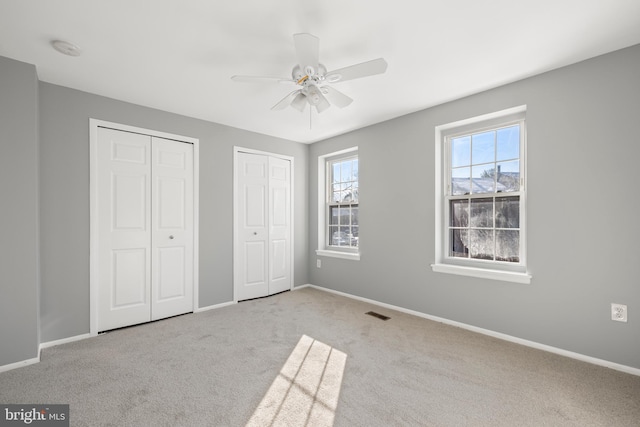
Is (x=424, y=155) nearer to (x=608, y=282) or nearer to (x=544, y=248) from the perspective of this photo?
(x=544, y=248)

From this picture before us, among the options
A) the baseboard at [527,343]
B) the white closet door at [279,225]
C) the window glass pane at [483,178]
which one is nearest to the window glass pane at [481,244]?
the window glass pane at [483,178]

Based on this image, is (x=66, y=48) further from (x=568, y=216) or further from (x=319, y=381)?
(x=568, y=216)

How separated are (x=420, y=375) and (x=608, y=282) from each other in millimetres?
1680

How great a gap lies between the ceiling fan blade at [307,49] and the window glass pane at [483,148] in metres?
2.07

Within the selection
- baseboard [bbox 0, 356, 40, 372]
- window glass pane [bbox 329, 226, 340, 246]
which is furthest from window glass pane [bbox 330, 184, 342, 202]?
baseboard [bbox 0, 356, 40, 372]

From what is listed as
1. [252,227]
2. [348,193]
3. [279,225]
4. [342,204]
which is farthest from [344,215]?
[252,227]

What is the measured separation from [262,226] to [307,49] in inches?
115

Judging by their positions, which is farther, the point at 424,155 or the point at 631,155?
the point at 424,155

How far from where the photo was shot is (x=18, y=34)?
2.01 meters

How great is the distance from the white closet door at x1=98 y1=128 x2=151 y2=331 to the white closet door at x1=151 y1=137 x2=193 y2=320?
0.08m

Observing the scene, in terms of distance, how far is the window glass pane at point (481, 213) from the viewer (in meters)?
3.01

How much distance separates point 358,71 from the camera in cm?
200

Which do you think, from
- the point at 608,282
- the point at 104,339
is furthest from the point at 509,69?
the point at 104,339

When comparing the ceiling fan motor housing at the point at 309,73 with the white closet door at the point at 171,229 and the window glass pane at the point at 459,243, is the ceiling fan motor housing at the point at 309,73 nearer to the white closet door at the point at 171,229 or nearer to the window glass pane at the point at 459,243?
the white closet door at the point at 171,229
